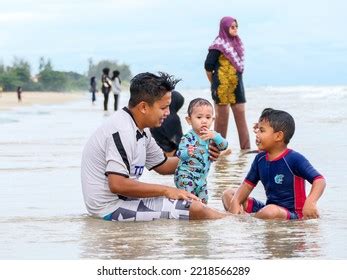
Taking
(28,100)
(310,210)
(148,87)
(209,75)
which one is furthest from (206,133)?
(28,100)

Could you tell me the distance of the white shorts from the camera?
314 inches

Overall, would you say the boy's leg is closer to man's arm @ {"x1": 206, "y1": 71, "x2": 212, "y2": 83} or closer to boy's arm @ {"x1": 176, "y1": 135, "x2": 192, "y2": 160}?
boy's arm @ {"x1": 176, "y1": 135, "x2": 192, "y2": 160}

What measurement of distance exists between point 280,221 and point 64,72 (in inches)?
4400

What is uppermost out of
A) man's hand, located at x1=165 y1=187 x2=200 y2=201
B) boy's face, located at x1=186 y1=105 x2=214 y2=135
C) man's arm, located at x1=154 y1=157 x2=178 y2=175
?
boy's face, located at x1=186 y1=105 x2=214 y2=135

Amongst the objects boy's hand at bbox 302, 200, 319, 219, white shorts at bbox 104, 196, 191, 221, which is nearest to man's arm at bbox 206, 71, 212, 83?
white shorts at bbox 104, 196, 191, 221

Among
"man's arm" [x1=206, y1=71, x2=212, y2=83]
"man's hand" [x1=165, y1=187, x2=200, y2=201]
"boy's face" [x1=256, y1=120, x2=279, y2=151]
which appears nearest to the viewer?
"man's hand" [x1=165, y1=187, x2=200, y2=201]

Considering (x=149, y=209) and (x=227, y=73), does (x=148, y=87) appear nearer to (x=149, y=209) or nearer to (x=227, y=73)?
(x=149, y=209)

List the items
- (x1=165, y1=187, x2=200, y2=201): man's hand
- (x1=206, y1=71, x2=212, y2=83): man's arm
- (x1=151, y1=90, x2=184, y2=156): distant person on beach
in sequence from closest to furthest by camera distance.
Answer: (x1=165, y1=187, x2=200, y2=201): man's hand → (x1=151, y1=90, x2=184, y2=156): distant person on beach → (x1=206, y1=71, x2=212, y2=83): man's arm

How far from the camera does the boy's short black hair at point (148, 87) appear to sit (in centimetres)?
793

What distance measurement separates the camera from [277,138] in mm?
8125

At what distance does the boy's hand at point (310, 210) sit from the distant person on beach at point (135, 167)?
24.9 inches

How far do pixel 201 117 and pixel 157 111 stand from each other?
0.75 metres

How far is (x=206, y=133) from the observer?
857 centimetres
